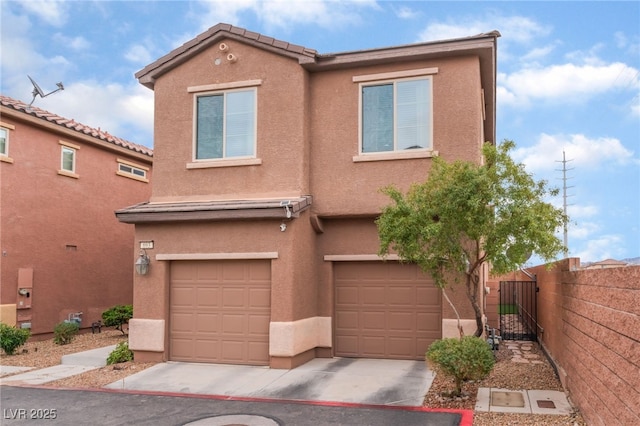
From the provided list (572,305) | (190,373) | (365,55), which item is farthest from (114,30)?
(572,305)

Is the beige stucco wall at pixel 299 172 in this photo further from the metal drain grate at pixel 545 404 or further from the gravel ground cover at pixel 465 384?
the metal drain grate at pixel 545 404

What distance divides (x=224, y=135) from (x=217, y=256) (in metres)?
2.87

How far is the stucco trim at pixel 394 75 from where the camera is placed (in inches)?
497

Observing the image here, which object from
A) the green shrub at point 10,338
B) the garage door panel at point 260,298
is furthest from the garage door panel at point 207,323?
the green shrub at point 10,338

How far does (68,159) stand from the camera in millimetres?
18891

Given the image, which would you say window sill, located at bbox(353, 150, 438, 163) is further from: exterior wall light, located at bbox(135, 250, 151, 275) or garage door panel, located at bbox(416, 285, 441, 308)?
exterior wall light, located at bbox(135, 250, 151, 275)

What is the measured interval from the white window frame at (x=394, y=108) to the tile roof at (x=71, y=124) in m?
10.1

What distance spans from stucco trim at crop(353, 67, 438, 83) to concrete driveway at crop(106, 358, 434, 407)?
6.19 meters

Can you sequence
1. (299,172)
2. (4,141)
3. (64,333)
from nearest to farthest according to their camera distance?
(299,172) < (64,333) < (4,141)

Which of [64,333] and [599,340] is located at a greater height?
[599,340]

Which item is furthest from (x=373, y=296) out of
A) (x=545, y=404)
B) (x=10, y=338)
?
(x=10, y=338)

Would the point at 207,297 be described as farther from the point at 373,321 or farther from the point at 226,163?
the point at 373,321

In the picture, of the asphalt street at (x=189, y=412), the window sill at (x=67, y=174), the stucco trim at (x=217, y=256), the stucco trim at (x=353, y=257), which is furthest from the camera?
the window sill at (x=67, y=174)

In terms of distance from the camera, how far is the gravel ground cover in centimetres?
821
